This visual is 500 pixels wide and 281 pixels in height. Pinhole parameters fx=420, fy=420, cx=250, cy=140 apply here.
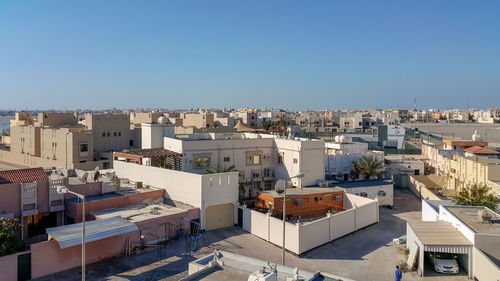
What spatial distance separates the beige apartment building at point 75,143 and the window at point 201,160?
2054 centimetres

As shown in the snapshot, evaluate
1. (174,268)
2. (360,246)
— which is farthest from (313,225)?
(174,268)

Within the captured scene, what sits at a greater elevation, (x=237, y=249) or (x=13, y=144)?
(x=13, y=144)

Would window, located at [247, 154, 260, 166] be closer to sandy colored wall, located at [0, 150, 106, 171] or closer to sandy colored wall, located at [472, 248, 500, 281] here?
sandy colored wall, located at [472, 248, 500, 281]

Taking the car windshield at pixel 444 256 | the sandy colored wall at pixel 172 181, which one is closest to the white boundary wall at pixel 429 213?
the car windshield at pixel 444 256

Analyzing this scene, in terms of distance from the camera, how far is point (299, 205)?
91.6 ft

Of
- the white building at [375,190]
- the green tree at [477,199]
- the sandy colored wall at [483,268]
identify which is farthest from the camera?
the white building at [375,190]

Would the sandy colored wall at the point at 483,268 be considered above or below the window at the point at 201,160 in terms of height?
below

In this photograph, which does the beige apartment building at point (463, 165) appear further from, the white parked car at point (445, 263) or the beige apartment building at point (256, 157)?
the white parked car at point (445, 263)

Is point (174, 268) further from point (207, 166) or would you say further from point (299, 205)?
→ point (207, 166)

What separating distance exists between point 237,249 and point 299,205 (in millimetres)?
6729

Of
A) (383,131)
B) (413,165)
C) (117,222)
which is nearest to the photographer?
(117,222)

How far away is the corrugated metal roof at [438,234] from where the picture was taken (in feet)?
62.1

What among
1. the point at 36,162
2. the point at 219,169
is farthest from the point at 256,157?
the point at 36,162

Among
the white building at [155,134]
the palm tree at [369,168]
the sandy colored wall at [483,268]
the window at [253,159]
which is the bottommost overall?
the sandy colored wall at [483,268]
